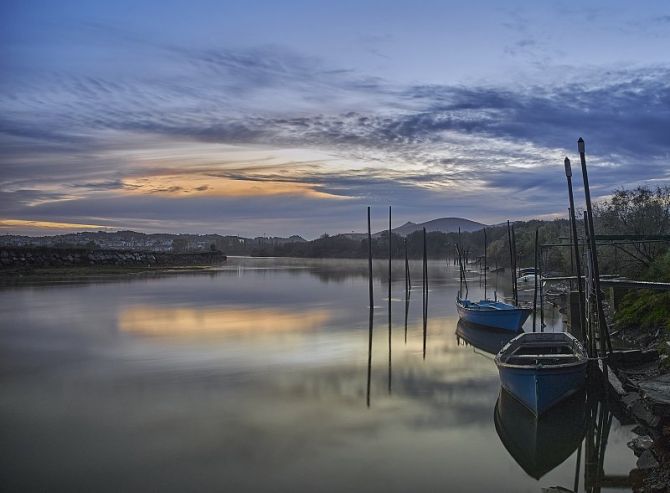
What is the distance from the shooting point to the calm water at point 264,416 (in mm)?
9062

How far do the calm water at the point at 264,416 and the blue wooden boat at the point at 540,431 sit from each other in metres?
0.04

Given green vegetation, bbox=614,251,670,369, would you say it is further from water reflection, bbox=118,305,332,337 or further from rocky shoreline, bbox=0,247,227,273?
rocky shoreline, bbox=0,247,227,273

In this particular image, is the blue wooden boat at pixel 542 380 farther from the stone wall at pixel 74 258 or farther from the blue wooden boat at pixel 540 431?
the stone wall at pixel 74 258

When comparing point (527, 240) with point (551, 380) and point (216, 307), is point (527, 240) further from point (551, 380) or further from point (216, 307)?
point (551, 380)

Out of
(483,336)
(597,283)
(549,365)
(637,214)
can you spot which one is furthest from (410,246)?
(549,365)

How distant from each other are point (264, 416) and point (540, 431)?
5332 mm

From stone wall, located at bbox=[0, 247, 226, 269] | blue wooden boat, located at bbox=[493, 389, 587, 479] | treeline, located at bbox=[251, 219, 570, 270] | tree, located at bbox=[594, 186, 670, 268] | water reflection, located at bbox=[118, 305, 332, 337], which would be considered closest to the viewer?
blue wooden boat, located at bbox=[493, 389, 587, 479]

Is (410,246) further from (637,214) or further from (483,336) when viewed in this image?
(483,336)

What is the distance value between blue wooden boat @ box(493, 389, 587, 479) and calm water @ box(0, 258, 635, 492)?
0.04 metres

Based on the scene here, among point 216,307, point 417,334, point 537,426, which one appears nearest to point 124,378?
point 537,426

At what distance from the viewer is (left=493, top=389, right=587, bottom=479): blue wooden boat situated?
9.92 m

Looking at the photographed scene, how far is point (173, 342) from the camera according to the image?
20.7 metres

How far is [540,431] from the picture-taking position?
1105 cm

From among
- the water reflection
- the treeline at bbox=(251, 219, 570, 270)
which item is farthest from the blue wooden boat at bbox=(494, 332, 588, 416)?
the treeline at bbox=(251, 219, 570, 270)
